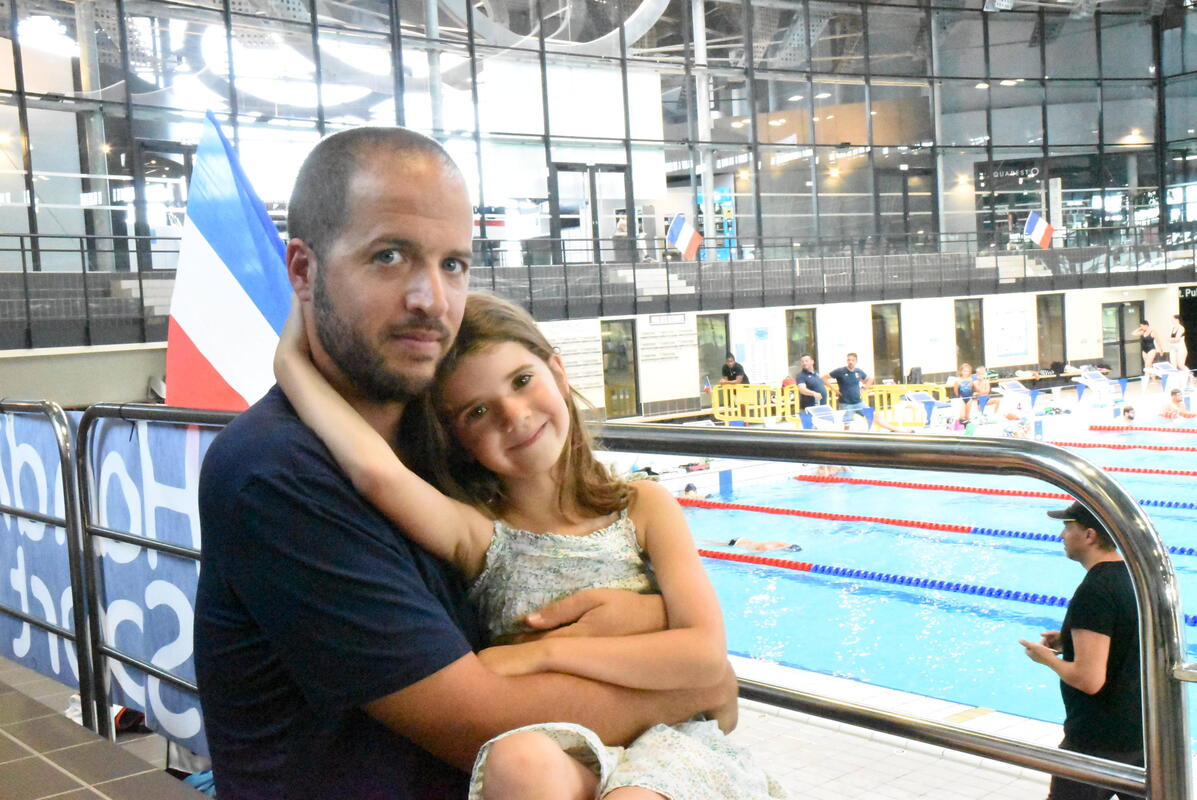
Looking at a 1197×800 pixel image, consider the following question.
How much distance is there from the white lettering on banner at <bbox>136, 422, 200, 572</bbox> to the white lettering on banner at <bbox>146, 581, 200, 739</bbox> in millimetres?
85

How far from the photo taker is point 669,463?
45.0 ft

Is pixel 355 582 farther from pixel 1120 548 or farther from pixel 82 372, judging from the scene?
pixel 82 372

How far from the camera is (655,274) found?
19062 mm

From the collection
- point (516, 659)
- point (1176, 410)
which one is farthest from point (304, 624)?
point (1176, 410)

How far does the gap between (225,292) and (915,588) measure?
6782 mm

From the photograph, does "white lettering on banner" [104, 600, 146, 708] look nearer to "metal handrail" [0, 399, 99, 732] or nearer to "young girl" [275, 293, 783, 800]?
"metal handrail" [0, 399, 99, 732]

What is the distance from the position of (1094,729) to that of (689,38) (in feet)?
69.3

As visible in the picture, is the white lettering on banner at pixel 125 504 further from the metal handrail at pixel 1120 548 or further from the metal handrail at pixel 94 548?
the metal handrail at pixel 1120 548

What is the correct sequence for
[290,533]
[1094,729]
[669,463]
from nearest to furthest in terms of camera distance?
1. [290,533]
2. [1094,729]
3. [669,463]

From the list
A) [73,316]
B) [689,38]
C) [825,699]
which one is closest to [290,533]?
[825,699]

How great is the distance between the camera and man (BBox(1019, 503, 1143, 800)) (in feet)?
8.10

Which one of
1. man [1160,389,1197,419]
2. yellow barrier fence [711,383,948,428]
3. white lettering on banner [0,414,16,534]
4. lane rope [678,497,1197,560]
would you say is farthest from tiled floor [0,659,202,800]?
man [1160,389,1197,419]

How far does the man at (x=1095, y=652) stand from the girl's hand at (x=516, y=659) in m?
1.71

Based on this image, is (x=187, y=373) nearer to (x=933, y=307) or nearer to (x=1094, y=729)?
(x=1094, y=729)
